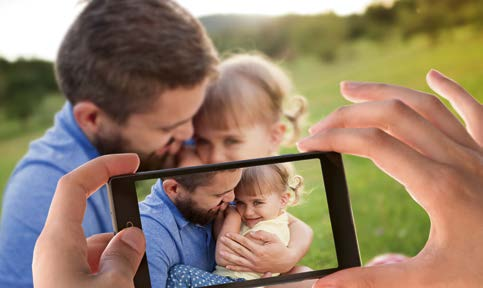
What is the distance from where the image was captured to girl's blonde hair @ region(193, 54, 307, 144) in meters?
1.78

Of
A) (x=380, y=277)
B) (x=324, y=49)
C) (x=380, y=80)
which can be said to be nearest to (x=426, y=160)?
(x=380, y=277)

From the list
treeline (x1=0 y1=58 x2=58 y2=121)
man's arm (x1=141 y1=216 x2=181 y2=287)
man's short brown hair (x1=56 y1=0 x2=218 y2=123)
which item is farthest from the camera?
treeline (x1=0 y1=58 x2=58 y2=121)

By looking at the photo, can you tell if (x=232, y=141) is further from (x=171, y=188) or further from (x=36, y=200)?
(x=171, y=188)

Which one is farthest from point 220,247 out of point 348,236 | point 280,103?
point 280,103

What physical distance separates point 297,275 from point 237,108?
1.06 m

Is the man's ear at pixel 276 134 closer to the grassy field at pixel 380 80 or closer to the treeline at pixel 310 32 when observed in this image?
the grassy field at pixel 380 80

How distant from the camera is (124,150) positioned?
65.5 inches

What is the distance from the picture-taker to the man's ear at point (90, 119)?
1.63m

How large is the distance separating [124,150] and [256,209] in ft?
3.08

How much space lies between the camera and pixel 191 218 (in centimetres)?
78

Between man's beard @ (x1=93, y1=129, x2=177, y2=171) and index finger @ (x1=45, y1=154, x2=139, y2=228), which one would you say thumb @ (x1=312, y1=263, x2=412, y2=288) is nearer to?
index finger @ (x1=45, y1=154, x2=139, y2=228)

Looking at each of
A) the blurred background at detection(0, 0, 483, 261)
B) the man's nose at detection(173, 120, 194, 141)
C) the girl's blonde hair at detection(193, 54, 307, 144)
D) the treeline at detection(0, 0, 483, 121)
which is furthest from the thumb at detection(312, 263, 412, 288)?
the treeline at detection(0, 0, 483, 121)

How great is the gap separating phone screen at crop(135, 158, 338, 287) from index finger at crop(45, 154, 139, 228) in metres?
0.04

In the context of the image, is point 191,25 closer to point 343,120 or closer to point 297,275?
point 343,120
